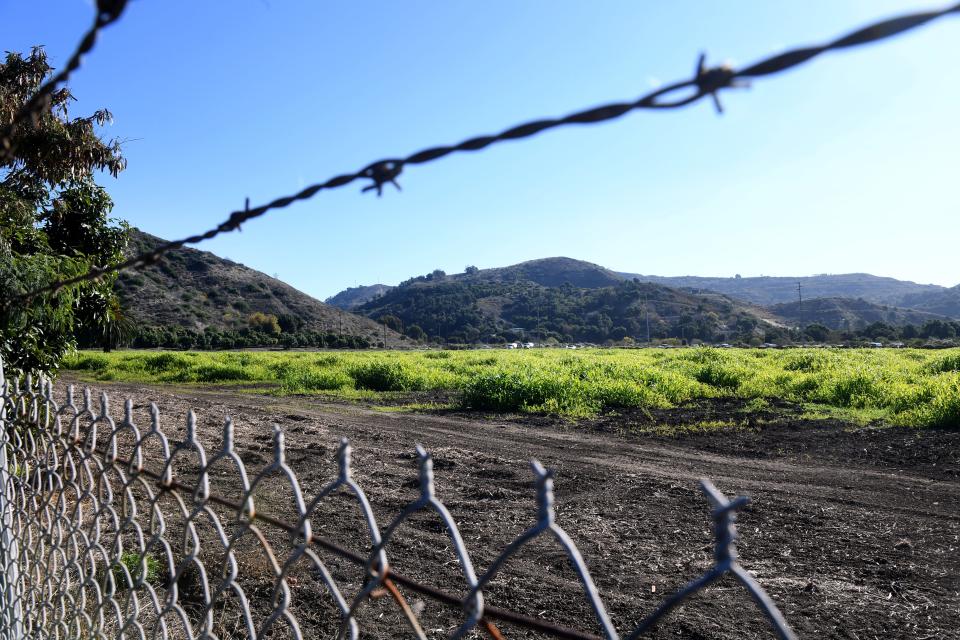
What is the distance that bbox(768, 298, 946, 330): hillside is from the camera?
93688mm

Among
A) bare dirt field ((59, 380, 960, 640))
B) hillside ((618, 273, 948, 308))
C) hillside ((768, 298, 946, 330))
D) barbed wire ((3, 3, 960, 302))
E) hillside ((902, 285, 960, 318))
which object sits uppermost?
hillside ((618, 273, 948, 308))

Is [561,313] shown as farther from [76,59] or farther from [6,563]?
[76,59]

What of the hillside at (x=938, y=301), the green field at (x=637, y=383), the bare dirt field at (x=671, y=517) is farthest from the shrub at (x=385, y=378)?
the hillside at (x=938, y=301)

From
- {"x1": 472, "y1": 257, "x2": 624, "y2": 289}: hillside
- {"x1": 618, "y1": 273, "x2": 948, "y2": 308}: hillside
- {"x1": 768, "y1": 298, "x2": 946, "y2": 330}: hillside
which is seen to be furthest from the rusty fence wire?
{"x1": 618, "y1": 273, "x2": 948, "y2": 308}: hillside

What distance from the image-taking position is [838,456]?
7.63 meters

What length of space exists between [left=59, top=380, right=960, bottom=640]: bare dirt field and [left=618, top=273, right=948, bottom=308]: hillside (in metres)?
146

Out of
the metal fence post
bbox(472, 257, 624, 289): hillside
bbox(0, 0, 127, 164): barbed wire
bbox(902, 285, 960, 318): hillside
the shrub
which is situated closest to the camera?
bbox(0, 0, 127, 164): barbed wire

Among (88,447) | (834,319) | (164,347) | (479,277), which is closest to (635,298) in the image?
(834,319)

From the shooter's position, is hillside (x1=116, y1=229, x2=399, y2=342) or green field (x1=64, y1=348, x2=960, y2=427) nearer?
green field (x1=64, y1=348, x2=960, y2=427)

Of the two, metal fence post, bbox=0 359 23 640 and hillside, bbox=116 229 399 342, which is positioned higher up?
hillside, bbox=116 229 399 342

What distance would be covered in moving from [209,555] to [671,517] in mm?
3376

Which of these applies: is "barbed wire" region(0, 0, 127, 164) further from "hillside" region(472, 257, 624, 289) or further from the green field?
"hillside" region(472, 257, 624, 289)

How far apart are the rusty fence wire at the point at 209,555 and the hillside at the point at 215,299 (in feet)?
147

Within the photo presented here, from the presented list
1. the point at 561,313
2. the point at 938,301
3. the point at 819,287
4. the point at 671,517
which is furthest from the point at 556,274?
the point at 671,517
